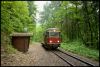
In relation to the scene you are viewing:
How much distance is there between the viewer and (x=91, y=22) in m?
27.1

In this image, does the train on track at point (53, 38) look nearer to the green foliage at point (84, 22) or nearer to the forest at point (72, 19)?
the forest at point (72, 19)

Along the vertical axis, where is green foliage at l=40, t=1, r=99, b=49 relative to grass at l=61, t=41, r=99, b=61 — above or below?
above

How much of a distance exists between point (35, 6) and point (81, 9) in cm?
3140

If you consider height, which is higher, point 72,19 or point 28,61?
point 72,19

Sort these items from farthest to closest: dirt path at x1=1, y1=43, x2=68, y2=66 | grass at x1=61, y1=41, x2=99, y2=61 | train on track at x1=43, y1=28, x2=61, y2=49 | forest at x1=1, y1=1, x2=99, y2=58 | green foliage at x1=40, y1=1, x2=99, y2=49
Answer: train on track at x1=43, y1=28, x2=61, y2=49
green foliage at x1=40, y1=1, x2=99, y2=49
forest at x1=1, y1=1, x2=99, y2=58
grass at x1=61, y1=41, x2=99, y2=61
dirt path at x1=1, y1=43, x2=68, y2=66

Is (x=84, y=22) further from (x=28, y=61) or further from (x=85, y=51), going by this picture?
(x=28, y=61)

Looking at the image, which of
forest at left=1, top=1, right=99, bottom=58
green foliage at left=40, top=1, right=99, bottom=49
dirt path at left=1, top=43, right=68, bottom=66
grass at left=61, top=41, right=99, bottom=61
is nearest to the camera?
dirt path at left=1, top=43, right=68, bottom=66

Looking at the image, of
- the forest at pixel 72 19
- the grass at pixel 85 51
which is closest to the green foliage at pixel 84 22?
the forest at pixel 72 19

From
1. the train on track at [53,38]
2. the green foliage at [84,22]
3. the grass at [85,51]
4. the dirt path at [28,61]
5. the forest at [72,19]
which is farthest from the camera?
the train on track at [53,38]

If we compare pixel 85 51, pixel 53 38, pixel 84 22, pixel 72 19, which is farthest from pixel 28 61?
pixel 72 19

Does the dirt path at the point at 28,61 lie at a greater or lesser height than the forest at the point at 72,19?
lesser

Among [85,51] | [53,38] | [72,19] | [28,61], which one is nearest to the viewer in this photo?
[28,61]

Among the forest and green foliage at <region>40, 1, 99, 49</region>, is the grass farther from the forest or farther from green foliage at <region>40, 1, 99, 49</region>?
green foliage at <region>40, 1, 99, 49</region>

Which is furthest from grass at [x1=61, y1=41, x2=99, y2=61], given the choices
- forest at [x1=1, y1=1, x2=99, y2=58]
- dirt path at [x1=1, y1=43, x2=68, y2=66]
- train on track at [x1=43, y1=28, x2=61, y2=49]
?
dirt path at [x1=1, y1=43, x2=68, y2=66]
